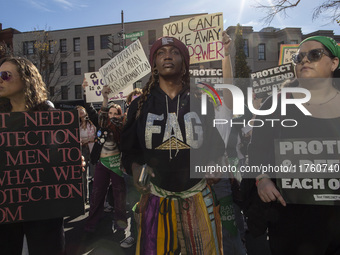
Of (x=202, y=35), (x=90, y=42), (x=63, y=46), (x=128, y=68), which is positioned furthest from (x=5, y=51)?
(x=63, y=46)

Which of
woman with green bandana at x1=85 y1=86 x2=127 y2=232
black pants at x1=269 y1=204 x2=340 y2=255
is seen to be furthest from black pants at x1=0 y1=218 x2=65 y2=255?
woman with green bandana at x1=85 y1=86 x2=127 y2=232

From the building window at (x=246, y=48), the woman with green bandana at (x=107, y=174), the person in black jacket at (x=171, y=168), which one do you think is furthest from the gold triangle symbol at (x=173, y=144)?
the building window at (x=246, y=48)

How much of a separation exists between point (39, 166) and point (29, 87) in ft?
2.31

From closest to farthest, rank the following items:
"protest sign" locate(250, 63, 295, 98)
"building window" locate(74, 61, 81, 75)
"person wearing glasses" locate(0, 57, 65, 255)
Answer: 1. "person wearing glasses" locate(0, 57, 65, 255)
2. "protest sign" locate(250, 63, 295, 98)
3. "building window" locate(74, 61, 81, 75)

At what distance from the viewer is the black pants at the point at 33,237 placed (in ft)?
6.75

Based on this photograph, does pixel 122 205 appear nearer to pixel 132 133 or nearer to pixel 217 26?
pixel 132 133

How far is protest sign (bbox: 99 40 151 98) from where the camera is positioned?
504 cm

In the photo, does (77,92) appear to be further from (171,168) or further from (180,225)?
(180,225)

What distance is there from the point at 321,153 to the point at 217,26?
3.20 meters

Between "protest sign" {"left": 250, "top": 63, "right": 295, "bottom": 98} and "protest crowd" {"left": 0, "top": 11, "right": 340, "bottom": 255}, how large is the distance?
4.03 meters

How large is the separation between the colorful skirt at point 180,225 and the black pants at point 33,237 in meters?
0.68

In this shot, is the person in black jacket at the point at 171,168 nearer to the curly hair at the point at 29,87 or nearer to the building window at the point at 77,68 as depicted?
the curly hair at the point at 29,87

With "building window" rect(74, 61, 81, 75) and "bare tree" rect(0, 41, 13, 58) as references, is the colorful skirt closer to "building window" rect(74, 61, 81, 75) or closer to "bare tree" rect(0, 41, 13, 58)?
"bare tree" rect(0, 41, 13, 58)

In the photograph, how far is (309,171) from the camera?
1682mm
